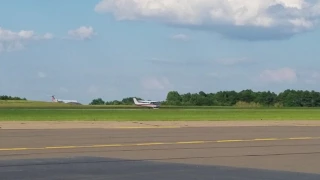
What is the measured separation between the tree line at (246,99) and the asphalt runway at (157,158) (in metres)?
96.5

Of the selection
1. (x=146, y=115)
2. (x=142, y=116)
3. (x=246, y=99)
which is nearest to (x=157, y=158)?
(x=142, y=116)

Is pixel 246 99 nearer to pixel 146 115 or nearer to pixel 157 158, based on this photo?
pixel 146 115

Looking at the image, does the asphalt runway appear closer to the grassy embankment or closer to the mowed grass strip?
the mowed grass strip

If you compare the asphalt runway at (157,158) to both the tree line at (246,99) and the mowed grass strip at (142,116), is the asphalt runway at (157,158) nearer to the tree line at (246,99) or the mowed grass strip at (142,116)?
the mowed grass strip at (142,116)

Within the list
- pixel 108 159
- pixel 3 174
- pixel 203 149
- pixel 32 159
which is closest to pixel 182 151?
pixel 203 149

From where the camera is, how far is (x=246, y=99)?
128625mm

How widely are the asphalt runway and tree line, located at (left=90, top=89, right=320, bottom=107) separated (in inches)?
3799

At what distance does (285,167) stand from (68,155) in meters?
5.67

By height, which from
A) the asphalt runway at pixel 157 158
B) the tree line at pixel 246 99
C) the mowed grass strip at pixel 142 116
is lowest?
the asphalt runway at pixel 157 158

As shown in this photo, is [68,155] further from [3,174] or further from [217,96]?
[217,96]

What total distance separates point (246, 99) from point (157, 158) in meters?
114

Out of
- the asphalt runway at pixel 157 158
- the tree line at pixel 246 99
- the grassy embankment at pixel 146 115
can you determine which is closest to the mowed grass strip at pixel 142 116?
the grassy embankment at pixel 146 115

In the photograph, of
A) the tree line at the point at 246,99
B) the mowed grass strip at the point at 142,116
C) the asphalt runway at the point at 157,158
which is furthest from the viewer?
the tree line at the point at 246,99

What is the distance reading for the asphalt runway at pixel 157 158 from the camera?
12562mm
